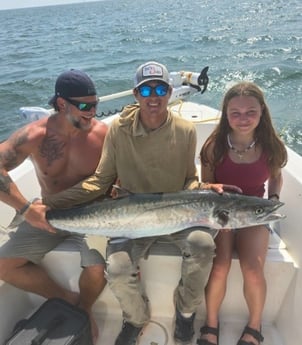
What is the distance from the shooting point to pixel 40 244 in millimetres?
2686

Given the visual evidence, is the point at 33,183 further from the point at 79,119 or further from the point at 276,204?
the point at 276,204

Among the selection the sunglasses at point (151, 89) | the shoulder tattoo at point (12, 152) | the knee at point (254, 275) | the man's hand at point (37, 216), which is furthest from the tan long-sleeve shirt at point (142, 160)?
the knee at point (254, 275)

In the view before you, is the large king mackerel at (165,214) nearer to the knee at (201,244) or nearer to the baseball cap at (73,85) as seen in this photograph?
the knee at (201,244)

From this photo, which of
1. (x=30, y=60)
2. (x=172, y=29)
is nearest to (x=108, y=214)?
(x=30, y=60)

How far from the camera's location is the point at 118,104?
1012 cm

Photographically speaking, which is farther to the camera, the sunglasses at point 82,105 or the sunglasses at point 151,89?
the sunglasses at point 82,105

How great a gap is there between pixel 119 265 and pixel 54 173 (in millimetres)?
898

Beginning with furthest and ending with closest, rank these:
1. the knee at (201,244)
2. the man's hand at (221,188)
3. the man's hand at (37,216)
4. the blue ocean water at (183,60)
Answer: the blue ocean water at (183,60) → the man's hand at (37,216) → the man's hand at (221,188) → the knee at (201,244)

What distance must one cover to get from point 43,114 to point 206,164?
2.31 meters

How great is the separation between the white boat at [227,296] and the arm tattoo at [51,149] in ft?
2.01

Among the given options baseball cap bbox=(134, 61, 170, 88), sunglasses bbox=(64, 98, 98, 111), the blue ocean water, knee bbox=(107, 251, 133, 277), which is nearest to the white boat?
knee bbox=(107, 251, 133, 277)

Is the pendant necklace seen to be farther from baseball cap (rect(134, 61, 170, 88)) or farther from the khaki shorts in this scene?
the khaki shorts

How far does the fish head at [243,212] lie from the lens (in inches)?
90.4

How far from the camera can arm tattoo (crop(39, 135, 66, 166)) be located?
9.01 feet
